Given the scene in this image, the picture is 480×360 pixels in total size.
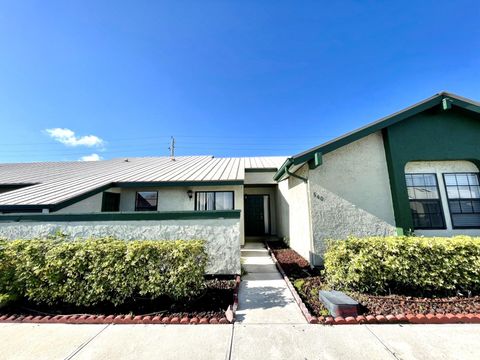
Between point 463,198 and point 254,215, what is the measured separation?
28.2ft

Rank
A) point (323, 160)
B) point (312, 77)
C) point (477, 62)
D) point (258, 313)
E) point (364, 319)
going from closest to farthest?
point (364, 319)
point (258, 313)
point (323, 160)
point (477, 62)
point (312, 77)

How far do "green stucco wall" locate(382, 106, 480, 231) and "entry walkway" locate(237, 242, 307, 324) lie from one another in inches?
179

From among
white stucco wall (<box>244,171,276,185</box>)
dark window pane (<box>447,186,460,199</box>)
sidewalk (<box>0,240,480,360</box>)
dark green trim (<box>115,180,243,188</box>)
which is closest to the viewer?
sidewalk (<box>0,240,480,360</box>)

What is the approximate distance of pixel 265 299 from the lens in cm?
441

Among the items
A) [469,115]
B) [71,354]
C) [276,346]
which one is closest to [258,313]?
[276,346]

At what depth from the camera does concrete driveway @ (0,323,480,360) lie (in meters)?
2.67

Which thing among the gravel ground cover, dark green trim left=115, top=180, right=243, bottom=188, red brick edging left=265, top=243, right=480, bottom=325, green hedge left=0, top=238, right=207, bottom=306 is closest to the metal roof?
dark green trim left=115, top=180, right=243, bottom=188

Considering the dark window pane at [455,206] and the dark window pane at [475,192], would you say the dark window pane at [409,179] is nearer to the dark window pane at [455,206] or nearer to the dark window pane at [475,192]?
the dark window pane at [455,206]

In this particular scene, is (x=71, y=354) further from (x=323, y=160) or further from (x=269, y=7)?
(x=269, y=7)

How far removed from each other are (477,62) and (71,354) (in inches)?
631

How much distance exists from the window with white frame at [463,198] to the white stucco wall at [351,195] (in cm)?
215

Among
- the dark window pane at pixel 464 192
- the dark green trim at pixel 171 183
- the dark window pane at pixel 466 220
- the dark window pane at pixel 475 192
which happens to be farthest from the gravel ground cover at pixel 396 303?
the dark green trim at pixel 171 183

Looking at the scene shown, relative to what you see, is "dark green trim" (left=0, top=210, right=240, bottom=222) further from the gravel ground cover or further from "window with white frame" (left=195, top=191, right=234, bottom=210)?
"window with white frame" (left=195, top=191, right=234, bottom=210)

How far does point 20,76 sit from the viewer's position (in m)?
9.82
